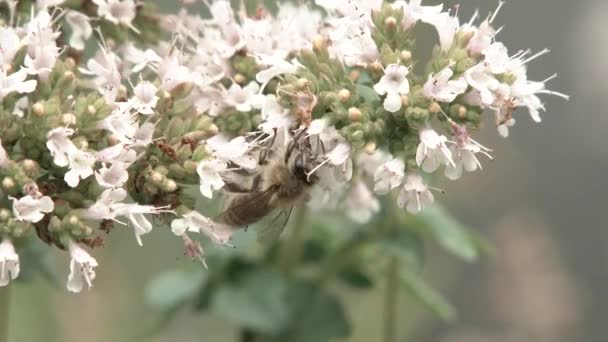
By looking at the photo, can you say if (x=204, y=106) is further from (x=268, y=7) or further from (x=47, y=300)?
(x=47, y=300)

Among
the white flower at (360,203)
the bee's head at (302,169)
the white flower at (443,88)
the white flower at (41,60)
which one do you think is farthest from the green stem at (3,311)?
the white flower at (443,88)

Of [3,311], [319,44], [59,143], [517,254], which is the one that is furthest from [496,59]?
[517,254]

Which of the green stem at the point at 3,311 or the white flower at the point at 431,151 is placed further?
the green stem at the point at 3,311

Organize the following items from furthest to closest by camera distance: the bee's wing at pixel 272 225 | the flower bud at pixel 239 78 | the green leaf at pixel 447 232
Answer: the green leaf at pixel 447 232, the flower bud at pixel 239 78, the bee's wing at pixel 272 225

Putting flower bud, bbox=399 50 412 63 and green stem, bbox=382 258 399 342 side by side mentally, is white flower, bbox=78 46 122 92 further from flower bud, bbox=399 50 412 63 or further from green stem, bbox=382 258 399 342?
green stem, bbox=382 258 399 342

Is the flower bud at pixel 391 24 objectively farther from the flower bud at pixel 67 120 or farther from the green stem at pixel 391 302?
the green stem at pixel 391 302

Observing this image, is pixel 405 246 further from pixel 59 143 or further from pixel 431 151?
pixel 59 143

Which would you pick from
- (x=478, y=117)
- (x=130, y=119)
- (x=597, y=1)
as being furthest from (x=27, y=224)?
(x=597, y=1)
